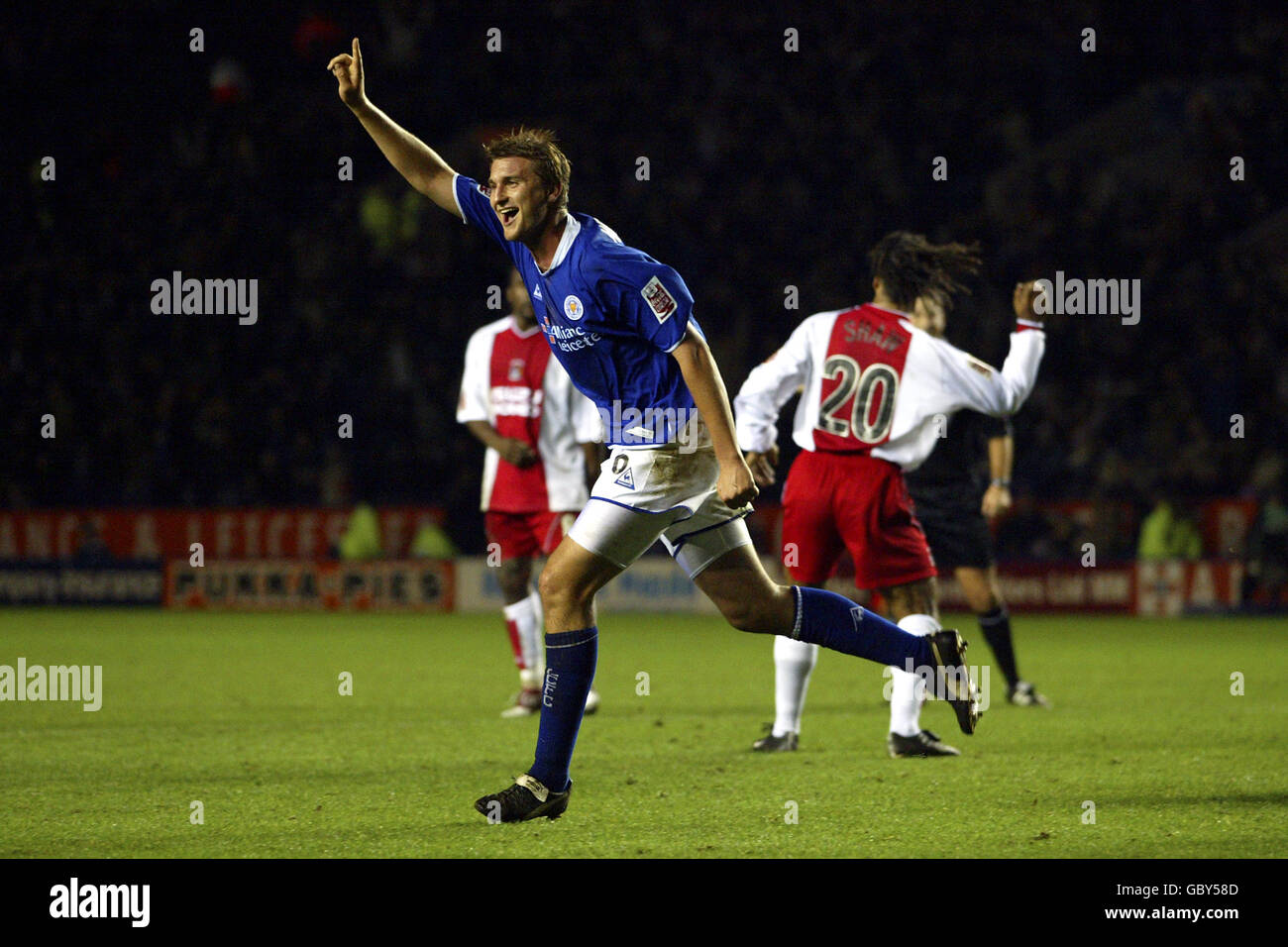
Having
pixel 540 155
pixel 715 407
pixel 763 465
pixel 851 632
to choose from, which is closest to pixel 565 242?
pixel 540 155

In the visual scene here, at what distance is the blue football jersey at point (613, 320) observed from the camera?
5023mm

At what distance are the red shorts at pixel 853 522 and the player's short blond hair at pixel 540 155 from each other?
2171mm

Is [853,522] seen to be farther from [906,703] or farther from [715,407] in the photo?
[715,407]

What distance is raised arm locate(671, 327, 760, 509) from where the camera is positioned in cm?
500

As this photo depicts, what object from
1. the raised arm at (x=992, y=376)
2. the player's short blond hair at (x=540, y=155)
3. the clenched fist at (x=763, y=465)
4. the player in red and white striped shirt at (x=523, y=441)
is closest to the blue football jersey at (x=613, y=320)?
the player's short blond hair at (x=540, y=155)

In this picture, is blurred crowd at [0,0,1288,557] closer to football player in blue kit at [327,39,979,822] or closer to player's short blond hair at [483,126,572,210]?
football player in blue kit at [327,39,979,822]

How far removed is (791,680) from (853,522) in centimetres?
77

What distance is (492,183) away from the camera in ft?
17.2

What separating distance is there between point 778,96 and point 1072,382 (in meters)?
6.73

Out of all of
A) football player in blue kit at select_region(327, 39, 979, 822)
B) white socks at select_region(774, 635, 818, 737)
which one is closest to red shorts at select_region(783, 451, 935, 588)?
white socks at select_region(774, 635, 818, 737)

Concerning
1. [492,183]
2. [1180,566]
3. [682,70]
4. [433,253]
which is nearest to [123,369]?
[433,253]

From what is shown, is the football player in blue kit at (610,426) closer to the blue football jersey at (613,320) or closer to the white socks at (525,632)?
the blue football jersey at (613,320)

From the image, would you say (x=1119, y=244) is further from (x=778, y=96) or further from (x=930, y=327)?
(x=930, y=327)

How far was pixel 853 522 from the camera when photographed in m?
6.99
